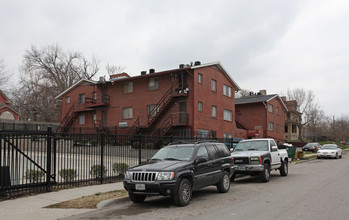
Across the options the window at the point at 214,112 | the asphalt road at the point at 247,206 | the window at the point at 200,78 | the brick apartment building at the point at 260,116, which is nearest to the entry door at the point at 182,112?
the window at the point at 200,78

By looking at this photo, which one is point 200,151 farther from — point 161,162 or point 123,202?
point 123,202

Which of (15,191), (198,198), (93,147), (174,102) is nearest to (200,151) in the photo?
(198,198)

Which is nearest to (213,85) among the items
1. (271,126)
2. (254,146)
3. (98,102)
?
(98,102)

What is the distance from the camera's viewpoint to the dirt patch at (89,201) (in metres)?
8.39

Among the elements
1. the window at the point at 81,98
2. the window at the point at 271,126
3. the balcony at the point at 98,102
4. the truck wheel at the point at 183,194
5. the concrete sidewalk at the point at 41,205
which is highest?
the window at the point at 81,98

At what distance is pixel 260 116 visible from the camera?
44.8 m

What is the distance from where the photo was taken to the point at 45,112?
5391cm

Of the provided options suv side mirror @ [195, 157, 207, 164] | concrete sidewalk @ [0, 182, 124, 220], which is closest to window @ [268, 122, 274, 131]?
concrete sidewalk @ [0, 182, 124, 220]

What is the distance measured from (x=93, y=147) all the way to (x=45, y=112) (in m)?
45.3

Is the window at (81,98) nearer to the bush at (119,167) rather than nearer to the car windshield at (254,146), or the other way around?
the bush at (119,167)

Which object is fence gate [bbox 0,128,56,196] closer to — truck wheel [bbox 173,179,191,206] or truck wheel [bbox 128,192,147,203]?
truck wheel [bbox 128,192,147,203]

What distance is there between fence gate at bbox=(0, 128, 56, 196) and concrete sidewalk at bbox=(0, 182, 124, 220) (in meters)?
0.39

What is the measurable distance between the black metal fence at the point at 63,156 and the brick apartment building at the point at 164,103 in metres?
13.9

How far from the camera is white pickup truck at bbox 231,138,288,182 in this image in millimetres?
13203
